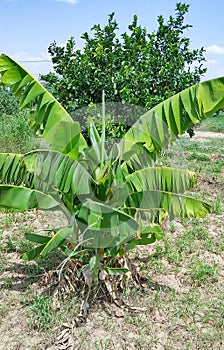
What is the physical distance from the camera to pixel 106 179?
3043 millimetres

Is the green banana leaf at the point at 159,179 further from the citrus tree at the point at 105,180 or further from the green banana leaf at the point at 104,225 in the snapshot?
the green banana leaf at the point at 104,225

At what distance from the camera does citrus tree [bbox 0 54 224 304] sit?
2.98 meters

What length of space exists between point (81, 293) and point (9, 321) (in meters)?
0.62

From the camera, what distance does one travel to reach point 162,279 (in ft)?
12.1

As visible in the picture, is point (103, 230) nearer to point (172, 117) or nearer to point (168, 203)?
point (168, 203)

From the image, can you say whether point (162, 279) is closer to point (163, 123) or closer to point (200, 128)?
point (163, 123)

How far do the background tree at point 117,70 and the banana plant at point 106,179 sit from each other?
1.56 meters

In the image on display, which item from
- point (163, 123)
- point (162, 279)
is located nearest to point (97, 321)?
point (162, 279)

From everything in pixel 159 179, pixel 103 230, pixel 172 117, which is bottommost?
pixel 103 230

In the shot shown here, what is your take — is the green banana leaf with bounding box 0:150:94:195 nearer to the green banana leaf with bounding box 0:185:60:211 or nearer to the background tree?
the green banana leaf with bounding box 0:185:60:211

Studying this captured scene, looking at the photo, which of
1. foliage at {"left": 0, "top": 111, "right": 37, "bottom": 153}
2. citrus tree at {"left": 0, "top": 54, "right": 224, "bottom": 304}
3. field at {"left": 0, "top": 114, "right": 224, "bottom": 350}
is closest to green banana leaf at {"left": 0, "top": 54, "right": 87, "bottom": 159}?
citrus tree at {"left": 0, "top": 54, "right": 224, "bottom": 304}

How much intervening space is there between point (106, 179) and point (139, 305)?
1140mm

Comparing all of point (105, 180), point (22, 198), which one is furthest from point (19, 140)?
point (105, 180)

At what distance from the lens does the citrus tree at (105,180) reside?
298 centimetres
